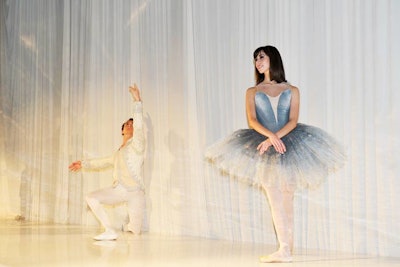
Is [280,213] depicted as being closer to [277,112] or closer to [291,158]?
[291,158]

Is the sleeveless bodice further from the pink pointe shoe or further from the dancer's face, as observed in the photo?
the pink pointe shoe

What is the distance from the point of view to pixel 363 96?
438 centimetres

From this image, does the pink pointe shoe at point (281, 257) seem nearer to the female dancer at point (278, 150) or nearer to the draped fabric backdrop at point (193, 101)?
the female dancer at point (278, 150)

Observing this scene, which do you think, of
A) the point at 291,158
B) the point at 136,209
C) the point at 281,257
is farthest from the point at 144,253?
the point at 136,209

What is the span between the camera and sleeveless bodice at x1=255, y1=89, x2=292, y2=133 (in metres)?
3.79

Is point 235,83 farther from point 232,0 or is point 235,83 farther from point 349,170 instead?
point 349,170

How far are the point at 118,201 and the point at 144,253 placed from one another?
1313 mm

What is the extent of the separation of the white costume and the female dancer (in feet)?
5.26

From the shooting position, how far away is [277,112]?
3807 millimetres

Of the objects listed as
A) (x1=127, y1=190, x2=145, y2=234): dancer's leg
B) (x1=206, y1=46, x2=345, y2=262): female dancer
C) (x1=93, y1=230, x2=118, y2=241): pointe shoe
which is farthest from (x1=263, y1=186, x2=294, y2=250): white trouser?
(x1=127, y1=190, x2=145, y2=234): dancer's leg

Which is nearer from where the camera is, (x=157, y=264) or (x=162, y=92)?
(x=157, y=264)

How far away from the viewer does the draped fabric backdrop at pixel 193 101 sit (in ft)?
14.2

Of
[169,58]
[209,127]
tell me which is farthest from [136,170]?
[169,58]

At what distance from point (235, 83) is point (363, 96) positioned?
128 centimetres
